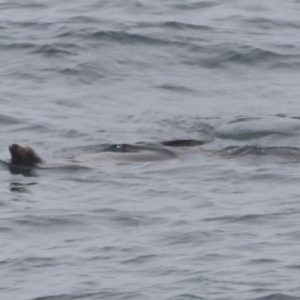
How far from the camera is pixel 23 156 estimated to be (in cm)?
1018

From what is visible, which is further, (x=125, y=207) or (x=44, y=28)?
(x=44, y=28)

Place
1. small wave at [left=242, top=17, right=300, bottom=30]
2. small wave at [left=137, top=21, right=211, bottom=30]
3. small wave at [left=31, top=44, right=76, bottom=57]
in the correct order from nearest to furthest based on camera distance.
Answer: small wave at [left=31, top=44, right=76, bottom=57], small wave at [left=137, top=21, right=211, bottom=30], small wave at [left=242, top=17, right=300, bottom=30]

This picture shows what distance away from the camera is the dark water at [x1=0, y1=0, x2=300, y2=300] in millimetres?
7086

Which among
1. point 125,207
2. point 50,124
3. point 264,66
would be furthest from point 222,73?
point 125,207

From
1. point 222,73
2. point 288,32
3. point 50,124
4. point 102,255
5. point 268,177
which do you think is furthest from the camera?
point 288,32

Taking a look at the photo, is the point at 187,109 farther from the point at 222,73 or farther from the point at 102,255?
the point at 102,255

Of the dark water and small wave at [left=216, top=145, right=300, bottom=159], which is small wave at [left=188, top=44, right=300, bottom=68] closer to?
the dark water

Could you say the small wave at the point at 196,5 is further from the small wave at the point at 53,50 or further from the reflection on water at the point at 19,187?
the reflection on water at the point at 19,187

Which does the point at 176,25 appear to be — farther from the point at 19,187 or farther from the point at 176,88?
the point at 19,187

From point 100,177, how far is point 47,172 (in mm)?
563

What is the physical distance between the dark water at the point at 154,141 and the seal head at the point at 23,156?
15cm

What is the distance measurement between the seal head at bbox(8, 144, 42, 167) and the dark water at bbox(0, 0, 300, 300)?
15cm

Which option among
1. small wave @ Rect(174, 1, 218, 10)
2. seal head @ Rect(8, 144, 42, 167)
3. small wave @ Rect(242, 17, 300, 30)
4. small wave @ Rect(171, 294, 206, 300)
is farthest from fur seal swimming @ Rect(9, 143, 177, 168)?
small wave @ Rect(174, 1, 218, 10)

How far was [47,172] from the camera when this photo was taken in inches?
398
